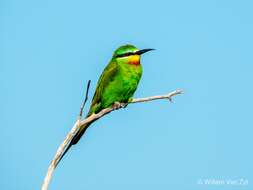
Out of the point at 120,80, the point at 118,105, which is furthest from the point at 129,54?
the point at 118,105

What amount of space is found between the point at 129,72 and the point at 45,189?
8.12ft

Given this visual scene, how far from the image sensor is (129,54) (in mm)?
6691

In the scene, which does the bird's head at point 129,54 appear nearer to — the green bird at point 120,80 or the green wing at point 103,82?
the green bird at point 120,80

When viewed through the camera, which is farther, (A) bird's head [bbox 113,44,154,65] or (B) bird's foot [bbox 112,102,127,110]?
(A) bird's head [bbox 113,44,154,65]

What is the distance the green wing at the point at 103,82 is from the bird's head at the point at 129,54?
0.11m

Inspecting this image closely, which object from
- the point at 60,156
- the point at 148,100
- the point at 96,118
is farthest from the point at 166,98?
the point at 60,156

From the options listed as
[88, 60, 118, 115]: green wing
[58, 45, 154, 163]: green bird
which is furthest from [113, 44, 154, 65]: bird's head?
[88, 60, 118, 115]: green wing

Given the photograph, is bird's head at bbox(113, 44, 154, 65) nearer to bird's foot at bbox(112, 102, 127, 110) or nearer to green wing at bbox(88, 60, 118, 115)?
green wing at bbox(88, 60, 118, 115)

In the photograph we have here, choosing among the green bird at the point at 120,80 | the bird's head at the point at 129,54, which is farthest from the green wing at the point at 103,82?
the bird's head at the point at 129,54

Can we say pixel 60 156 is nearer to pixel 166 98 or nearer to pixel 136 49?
pixel 166 98

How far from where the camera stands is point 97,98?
262 inches

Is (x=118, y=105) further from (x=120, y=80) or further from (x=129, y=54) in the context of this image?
(x=129, y=54)

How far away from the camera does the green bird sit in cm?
657

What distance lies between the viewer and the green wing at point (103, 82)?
6.61 metres
